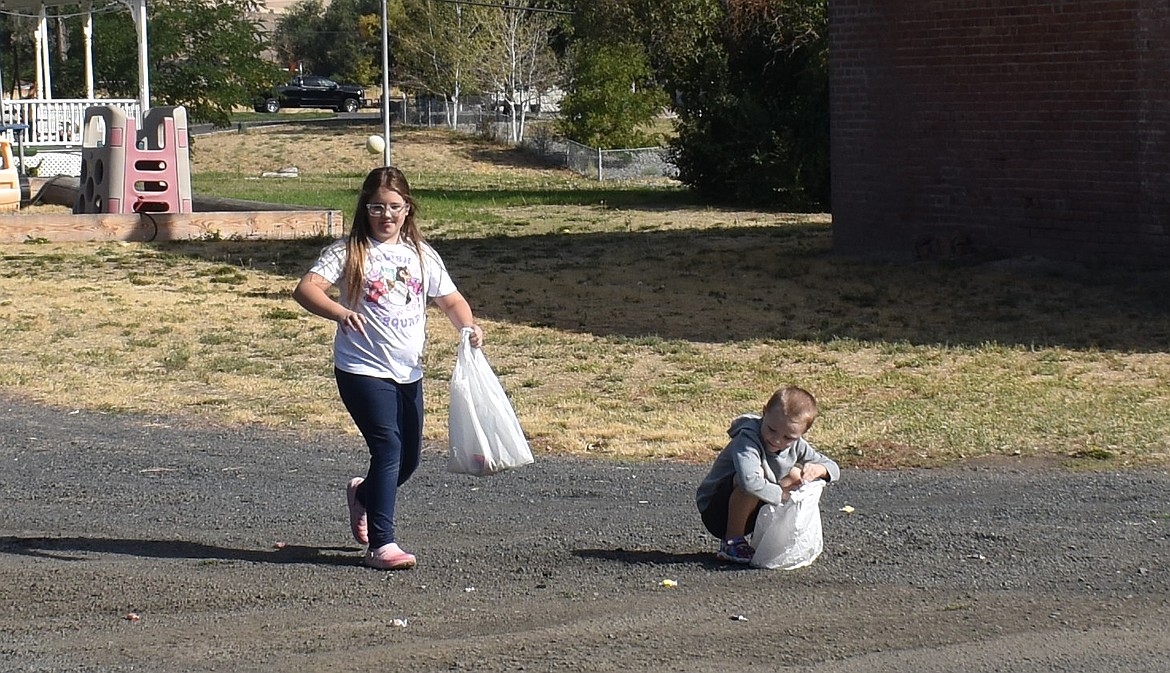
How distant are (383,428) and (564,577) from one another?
808mm

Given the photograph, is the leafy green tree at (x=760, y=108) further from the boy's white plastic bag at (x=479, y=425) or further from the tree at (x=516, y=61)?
the tree at (x=516, y=61)

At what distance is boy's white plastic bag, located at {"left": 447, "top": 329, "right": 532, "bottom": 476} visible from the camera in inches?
220

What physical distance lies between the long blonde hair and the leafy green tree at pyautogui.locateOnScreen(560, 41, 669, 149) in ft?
112

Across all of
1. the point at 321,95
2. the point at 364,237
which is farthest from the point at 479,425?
the point at 321,95

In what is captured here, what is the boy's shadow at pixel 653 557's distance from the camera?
5660mm

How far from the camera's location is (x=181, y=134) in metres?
20.7

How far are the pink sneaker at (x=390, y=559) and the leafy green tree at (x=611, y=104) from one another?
3437 cm

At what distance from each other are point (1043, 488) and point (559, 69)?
154 ft

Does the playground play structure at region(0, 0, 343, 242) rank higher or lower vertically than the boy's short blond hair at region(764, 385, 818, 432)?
higher

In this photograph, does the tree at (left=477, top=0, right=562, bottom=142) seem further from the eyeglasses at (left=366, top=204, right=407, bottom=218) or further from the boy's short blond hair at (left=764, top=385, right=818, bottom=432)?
the boy's short blond hair at (left=764, top=385, right=818, bottom=432)

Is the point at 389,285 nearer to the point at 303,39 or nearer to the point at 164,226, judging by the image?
the point at 164,226

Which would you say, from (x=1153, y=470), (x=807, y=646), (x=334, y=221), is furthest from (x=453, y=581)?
(x=334, y=221)

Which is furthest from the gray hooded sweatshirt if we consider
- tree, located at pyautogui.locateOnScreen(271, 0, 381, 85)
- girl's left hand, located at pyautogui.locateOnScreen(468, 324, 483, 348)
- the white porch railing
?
tree, located at pyautogui.locateOnScreen(271, 0, 381, 85)

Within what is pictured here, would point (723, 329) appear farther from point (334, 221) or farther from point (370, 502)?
point (334, 221)
